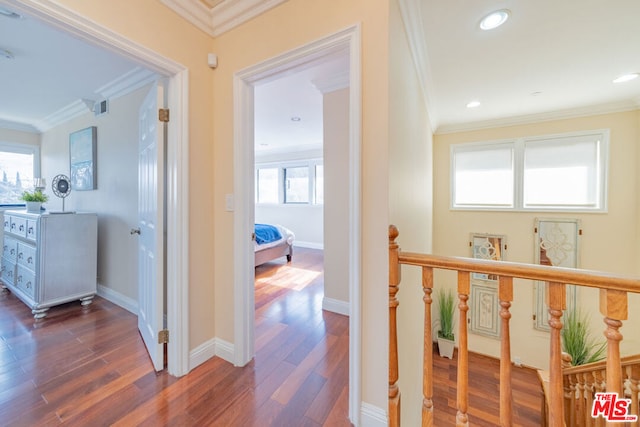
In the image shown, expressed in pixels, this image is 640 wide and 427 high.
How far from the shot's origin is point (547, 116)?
3428 mm

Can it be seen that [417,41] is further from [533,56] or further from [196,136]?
[196,136]

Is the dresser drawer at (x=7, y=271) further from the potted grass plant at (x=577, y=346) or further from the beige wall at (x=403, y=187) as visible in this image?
the potted grass plant at (x=577, y=346)

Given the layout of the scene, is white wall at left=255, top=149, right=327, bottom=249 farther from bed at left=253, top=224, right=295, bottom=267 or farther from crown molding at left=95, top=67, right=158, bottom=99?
crown molding at left=95, top=67, right=158, bottom=99

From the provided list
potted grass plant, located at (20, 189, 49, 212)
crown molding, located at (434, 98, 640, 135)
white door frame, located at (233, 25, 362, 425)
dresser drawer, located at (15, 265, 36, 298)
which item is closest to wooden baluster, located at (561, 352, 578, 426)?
white door frame, located at (233, 25, 362, 425)

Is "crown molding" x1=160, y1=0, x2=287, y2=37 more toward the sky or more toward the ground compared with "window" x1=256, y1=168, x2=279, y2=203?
more toward the sky

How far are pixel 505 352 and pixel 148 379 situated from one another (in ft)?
6.62

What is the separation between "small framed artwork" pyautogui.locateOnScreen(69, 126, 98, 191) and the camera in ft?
9.53

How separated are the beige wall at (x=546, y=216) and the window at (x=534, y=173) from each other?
10 cm

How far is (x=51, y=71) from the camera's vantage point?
7.66ft

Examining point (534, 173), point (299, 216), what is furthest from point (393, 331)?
point (299, 216)

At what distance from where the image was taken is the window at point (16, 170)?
3652 mm

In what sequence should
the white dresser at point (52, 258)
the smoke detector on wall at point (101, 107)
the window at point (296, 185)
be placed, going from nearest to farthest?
the white dresser at point (52, 258)
the smoke detector on wall at point (101, 107)
the window at point (296, 185)

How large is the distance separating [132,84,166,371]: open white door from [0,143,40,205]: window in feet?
11.5

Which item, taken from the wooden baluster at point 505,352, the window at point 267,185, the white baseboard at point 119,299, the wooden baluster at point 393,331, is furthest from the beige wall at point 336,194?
the window at point 267,185
